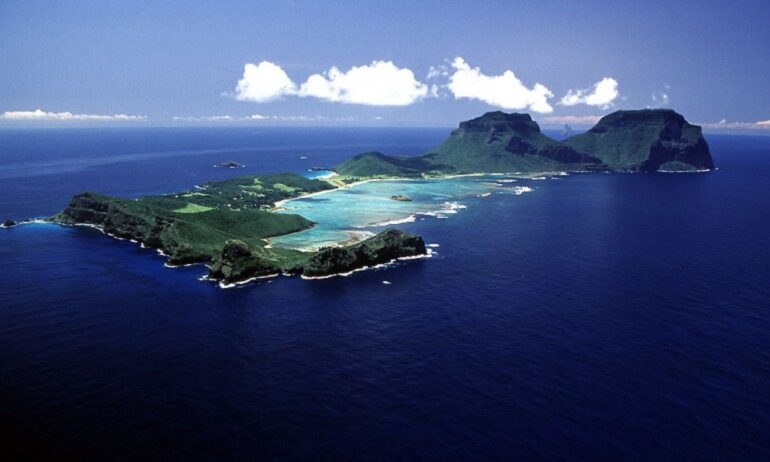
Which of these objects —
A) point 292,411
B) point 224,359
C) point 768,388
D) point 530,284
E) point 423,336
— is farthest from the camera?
point 530,284

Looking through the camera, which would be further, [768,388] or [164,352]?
[164,352]

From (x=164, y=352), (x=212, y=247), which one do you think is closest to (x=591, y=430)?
(x=164, y=352)

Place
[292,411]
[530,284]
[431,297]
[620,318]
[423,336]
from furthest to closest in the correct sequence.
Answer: [530,284] → [431,297] → [620,318] → [423,336] → [292,411]

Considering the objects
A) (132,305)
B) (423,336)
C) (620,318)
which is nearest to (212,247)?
(132,305)

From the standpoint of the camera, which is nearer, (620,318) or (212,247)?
(620,318)

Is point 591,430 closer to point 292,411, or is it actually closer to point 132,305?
point 292,411

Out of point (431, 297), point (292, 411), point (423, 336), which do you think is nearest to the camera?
point (292, 411)

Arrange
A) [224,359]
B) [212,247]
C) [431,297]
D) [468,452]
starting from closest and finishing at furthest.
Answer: [468,452] < [224,359] < [431,297] < [212,247]

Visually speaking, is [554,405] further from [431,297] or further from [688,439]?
[431,297]
